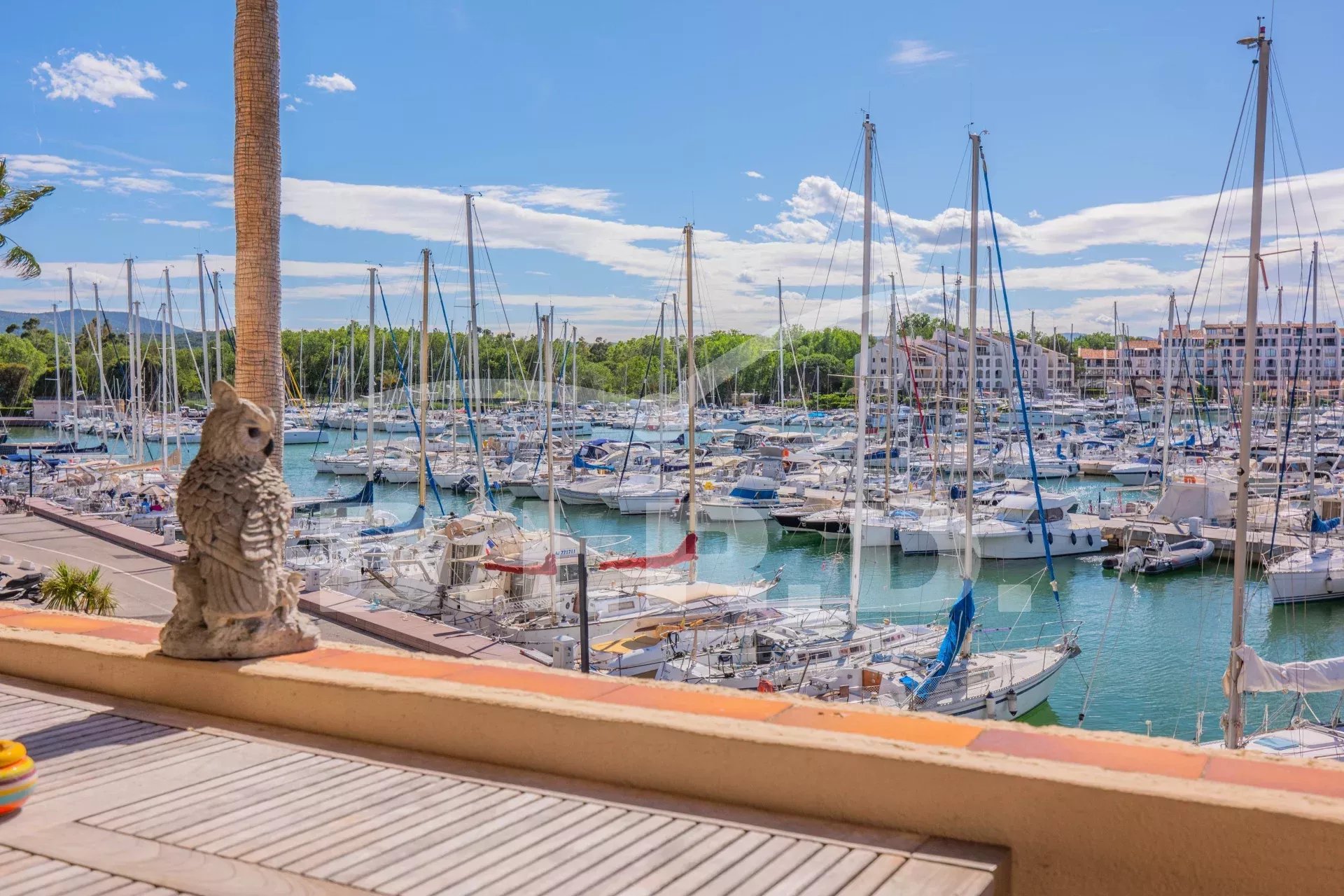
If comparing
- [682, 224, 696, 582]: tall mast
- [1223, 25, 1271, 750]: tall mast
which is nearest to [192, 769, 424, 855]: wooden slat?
[1223, 25, 1271, 750]: tall mast

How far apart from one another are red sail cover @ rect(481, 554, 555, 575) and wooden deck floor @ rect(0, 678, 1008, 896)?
16.1 m

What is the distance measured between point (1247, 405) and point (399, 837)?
13381mm

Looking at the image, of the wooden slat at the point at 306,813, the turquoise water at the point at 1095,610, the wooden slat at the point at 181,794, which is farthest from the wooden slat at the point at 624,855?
the turquoise water at the point at 1095,610

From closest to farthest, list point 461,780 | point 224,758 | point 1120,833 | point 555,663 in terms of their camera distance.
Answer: point 1120,833 < point 461,780 < point 224,758 < point 555,663

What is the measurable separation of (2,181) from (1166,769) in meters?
21.1

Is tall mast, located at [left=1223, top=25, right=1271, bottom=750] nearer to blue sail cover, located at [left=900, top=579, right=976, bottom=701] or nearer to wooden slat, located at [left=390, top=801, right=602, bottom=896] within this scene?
blue sail cover, located at [left=900, top=579, right=976, bottom=701]

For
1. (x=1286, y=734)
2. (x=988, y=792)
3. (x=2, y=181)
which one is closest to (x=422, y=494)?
(x=2, y=181)

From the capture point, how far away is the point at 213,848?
3.30 metres

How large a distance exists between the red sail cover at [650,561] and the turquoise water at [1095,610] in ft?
12.0

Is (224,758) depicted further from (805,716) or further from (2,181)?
(2,181)

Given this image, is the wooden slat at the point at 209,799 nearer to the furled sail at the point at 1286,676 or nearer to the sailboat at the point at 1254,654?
the sailboat at the point at 1254,654

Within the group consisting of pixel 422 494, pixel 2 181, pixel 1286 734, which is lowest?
pixel 1286 734

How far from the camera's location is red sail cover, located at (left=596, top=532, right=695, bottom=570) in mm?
22719

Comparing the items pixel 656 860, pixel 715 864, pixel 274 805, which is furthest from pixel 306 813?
pixel 715 864
